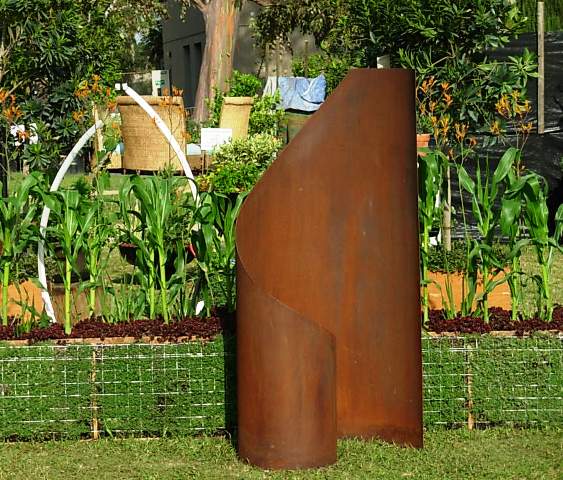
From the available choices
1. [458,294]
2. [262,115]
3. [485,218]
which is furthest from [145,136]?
[485,218]

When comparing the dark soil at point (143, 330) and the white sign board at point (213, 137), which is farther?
the white sign board at point (213, 137)

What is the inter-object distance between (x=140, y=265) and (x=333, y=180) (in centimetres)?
124

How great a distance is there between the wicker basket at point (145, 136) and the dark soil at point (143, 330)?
263 inches

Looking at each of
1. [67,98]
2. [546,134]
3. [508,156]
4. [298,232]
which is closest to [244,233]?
[298,232]

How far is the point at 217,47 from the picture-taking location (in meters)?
21.5

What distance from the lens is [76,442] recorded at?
4.67m

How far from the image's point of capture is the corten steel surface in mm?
4090

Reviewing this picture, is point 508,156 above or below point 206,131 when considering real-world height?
below

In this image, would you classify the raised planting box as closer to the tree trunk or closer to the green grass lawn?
the green grass lawn

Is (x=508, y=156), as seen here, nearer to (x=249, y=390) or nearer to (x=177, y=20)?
(x=249, y=390)

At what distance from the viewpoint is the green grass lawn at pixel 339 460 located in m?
4.14

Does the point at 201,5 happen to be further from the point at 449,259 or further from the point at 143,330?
the point at 143,330

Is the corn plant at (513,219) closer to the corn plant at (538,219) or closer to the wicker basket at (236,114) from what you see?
the corn plant at (538,219)

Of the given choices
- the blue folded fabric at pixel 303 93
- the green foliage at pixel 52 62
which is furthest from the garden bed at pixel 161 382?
the blue folded fabric at pixel 303 93
